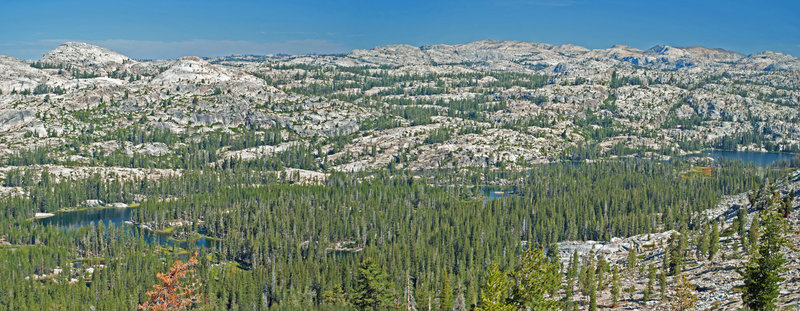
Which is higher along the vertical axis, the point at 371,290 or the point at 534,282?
the point at 534,282

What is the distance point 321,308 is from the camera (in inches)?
5497

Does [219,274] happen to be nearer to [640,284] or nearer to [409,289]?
[409,289]

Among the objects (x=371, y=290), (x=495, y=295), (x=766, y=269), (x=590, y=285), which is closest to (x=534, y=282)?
(x=495, y=295)

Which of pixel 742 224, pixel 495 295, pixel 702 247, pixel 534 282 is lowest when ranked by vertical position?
pixel 702 247

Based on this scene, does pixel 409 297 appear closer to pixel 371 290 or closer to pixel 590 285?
pixel 371 290

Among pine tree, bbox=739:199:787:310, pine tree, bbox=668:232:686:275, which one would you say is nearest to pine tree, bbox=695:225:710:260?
pine tree, bbox=668:232:686:275

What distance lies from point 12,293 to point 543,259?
144m

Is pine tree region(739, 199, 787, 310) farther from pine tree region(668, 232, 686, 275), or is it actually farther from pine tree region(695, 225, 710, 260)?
pine tree region(695, 225, 710, 260)

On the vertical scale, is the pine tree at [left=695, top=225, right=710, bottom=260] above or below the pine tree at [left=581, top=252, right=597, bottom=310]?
above

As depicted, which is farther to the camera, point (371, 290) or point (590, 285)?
point (590, 285)

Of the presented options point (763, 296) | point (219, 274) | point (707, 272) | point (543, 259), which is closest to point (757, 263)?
point (763, 296)

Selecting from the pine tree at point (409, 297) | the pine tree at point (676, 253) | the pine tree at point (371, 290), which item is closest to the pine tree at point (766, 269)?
the pine tree at point (676, 253)

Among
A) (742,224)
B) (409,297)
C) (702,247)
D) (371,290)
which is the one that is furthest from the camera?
(742,224)

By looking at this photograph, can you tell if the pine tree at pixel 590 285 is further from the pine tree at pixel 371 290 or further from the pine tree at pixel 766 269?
the pine tree at pixel 766 269
